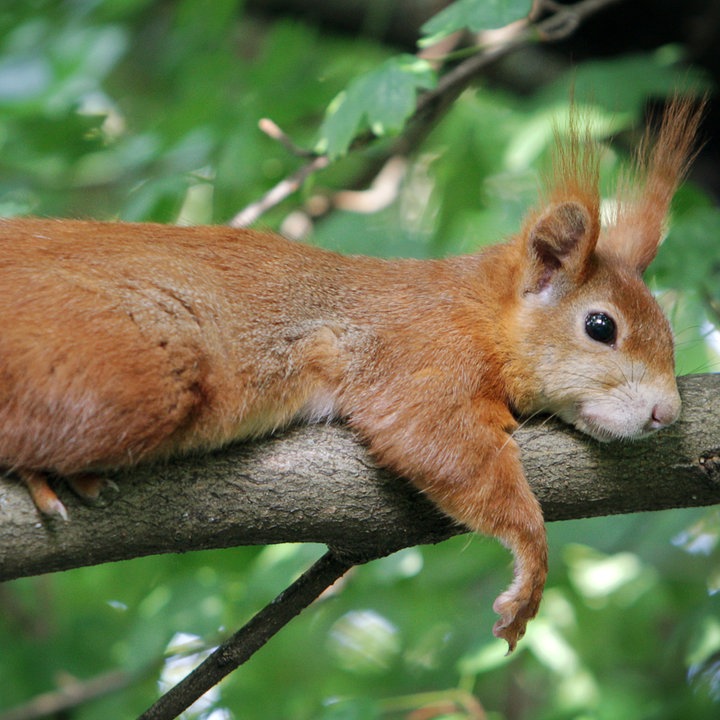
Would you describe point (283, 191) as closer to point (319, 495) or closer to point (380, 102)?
point (380, 102)

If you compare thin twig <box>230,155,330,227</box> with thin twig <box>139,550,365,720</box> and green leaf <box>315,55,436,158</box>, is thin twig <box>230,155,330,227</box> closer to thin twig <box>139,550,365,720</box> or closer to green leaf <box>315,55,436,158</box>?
green leaf <box>315,55,436,158</box>

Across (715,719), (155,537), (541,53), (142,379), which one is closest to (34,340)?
(142,379)

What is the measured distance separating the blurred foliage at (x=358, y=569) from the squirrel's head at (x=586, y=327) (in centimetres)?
44

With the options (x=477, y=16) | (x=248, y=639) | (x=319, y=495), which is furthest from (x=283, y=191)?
(x=248, y=639)

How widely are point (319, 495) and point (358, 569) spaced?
192 centimetres

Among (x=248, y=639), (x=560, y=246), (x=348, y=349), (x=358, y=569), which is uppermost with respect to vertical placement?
(x=560, y=246)

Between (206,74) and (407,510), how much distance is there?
2.92m

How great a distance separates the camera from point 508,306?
131 inches

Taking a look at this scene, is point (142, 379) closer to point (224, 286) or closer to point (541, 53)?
point (224, 286)

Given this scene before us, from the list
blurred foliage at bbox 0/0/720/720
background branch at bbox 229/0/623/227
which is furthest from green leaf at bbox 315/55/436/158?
background branch at bbox 229/0/623/227

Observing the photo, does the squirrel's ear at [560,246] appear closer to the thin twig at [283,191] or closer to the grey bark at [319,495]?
the grey bark at [319,495]

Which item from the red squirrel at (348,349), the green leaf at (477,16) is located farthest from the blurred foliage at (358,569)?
the red squirrel at (348,349)

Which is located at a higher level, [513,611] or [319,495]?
[319,495]

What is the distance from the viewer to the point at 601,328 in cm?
320
